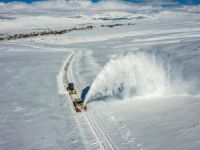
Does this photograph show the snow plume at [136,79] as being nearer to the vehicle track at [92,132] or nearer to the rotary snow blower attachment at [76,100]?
the rotary snow blower attachment at [76,100]

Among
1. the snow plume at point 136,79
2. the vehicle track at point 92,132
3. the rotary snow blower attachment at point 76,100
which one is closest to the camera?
the vehicle track at point 92,132

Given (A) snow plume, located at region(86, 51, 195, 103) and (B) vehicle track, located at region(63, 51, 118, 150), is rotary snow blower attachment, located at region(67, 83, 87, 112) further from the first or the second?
(A) snow plume, located at region(86, 51, 195, 103)

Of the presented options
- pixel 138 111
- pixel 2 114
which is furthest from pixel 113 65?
pixel 2 114

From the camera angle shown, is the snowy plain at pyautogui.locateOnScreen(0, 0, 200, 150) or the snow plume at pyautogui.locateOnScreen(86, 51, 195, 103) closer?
the snowy plain at pyautogui.locateOnScreen(0, 0, 200, 150)

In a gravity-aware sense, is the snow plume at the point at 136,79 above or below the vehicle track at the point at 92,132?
above

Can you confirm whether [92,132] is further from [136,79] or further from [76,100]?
[136,79]

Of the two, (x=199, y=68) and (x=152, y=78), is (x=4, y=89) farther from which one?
(x=199, y=68)

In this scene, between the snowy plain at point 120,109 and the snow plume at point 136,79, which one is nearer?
the snowy plain at point 120,109

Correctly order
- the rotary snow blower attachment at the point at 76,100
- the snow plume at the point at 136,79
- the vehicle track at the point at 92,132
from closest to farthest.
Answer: the vehicle track at the point at 92,132
the rotary snow blower attachment at the point at 76,100
the snow plume at the point at 136,79
